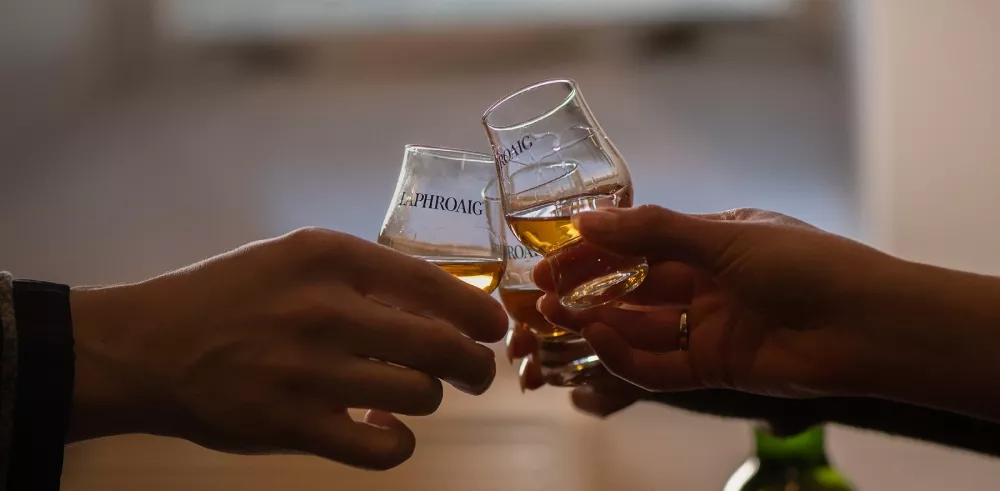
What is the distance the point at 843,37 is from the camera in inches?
64.2

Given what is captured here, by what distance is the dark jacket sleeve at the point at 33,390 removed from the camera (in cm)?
63

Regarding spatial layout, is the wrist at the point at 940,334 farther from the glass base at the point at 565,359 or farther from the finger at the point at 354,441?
the finger at the point at 354,441

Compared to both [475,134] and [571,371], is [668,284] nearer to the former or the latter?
[571,371]

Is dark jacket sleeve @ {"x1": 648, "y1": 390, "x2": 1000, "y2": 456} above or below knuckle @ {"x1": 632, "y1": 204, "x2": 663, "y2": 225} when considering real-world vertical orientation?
below

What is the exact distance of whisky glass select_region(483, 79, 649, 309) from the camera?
76cm

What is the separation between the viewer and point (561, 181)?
2.48ft

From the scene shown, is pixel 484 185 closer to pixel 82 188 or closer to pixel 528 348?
pixel 528 348

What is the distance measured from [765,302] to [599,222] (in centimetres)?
19

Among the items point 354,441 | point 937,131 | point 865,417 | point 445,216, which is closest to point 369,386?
point 354,441

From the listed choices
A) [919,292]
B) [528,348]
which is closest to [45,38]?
[528,348]

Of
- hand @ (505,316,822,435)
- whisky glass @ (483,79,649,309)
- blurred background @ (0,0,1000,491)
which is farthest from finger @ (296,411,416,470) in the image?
blurred background @ (0,0,1000,491)

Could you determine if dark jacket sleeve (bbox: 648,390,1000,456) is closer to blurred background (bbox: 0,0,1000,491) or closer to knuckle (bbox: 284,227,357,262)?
blurred background (bbox: 0,0,1000,491)

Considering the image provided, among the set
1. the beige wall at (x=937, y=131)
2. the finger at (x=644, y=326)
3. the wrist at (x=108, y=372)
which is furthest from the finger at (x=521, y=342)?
the beige wall at (x=937, y=131)

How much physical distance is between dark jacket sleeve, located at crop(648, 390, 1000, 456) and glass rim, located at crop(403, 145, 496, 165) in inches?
18.7
